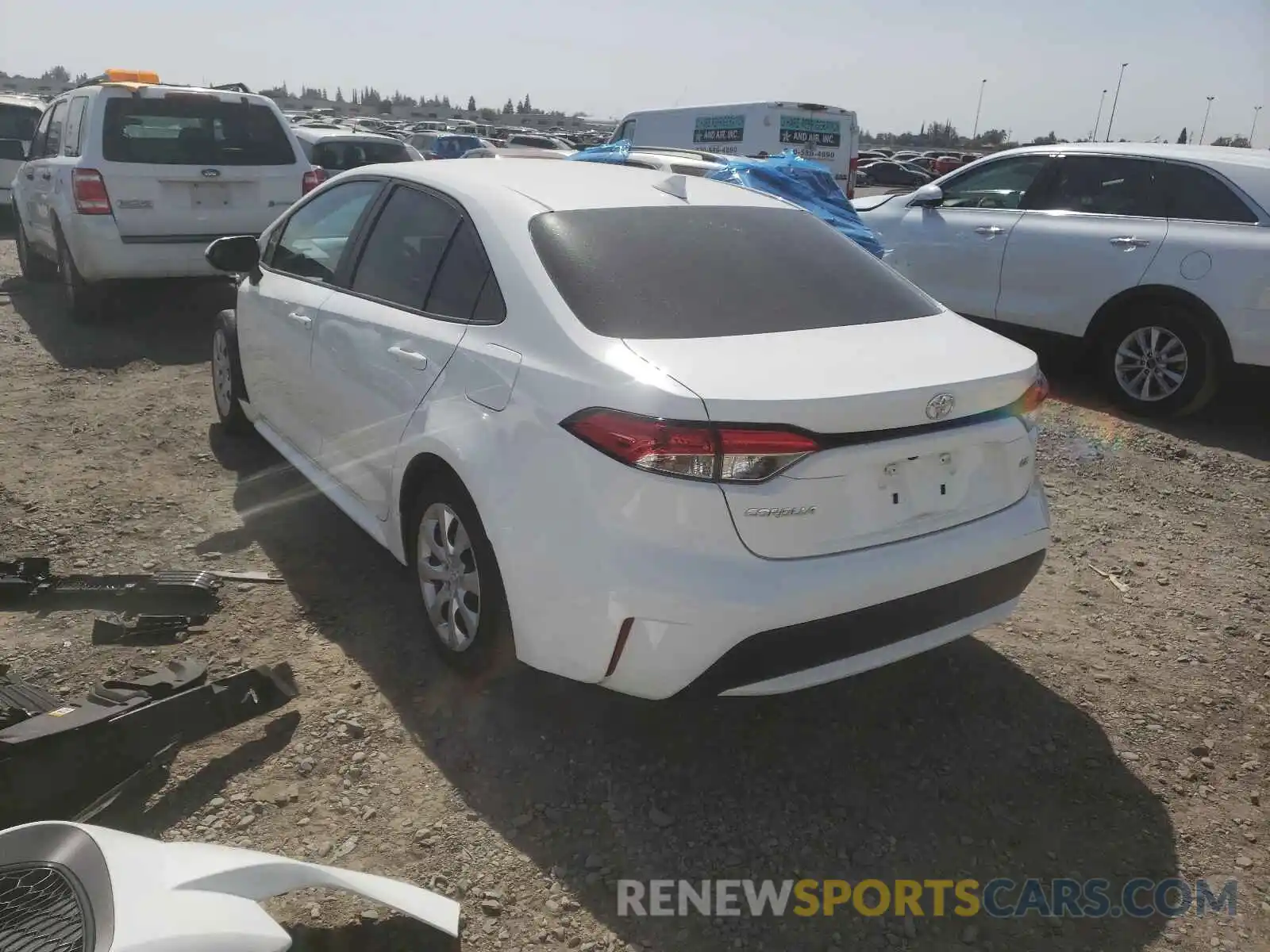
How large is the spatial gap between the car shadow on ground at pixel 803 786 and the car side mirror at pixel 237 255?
2.09 metres

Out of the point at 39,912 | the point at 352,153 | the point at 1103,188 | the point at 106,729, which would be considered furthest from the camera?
the point at 352,153

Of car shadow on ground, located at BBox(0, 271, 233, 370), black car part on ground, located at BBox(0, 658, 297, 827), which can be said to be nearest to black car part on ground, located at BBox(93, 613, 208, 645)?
black car part on ground, located at BBox(0, 658, 297, 827)

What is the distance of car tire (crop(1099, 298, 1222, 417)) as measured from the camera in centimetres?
598

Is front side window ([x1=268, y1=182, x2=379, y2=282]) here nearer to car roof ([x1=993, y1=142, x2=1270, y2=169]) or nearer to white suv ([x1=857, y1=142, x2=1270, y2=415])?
white suv ([x1=857, y1=142, x2=1270, y2=415])

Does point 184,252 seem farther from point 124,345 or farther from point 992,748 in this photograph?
point 992,748

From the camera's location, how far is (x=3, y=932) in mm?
1509

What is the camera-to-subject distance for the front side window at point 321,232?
4051mm

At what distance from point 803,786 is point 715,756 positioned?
0.28 metres

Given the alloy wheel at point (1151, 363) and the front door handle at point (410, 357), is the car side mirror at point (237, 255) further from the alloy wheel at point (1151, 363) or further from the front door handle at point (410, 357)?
the alloy wheel at point (1151, 363)

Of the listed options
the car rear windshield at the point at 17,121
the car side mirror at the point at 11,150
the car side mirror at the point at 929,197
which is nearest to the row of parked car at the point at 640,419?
the car side mirror at the point at 929,197

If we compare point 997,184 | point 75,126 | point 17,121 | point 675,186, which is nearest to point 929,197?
point 997,184

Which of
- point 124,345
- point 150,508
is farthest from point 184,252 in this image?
point 150,508

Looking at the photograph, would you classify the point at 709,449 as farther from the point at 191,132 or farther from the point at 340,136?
the point at 340,136

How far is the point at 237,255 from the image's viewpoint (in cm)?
482
